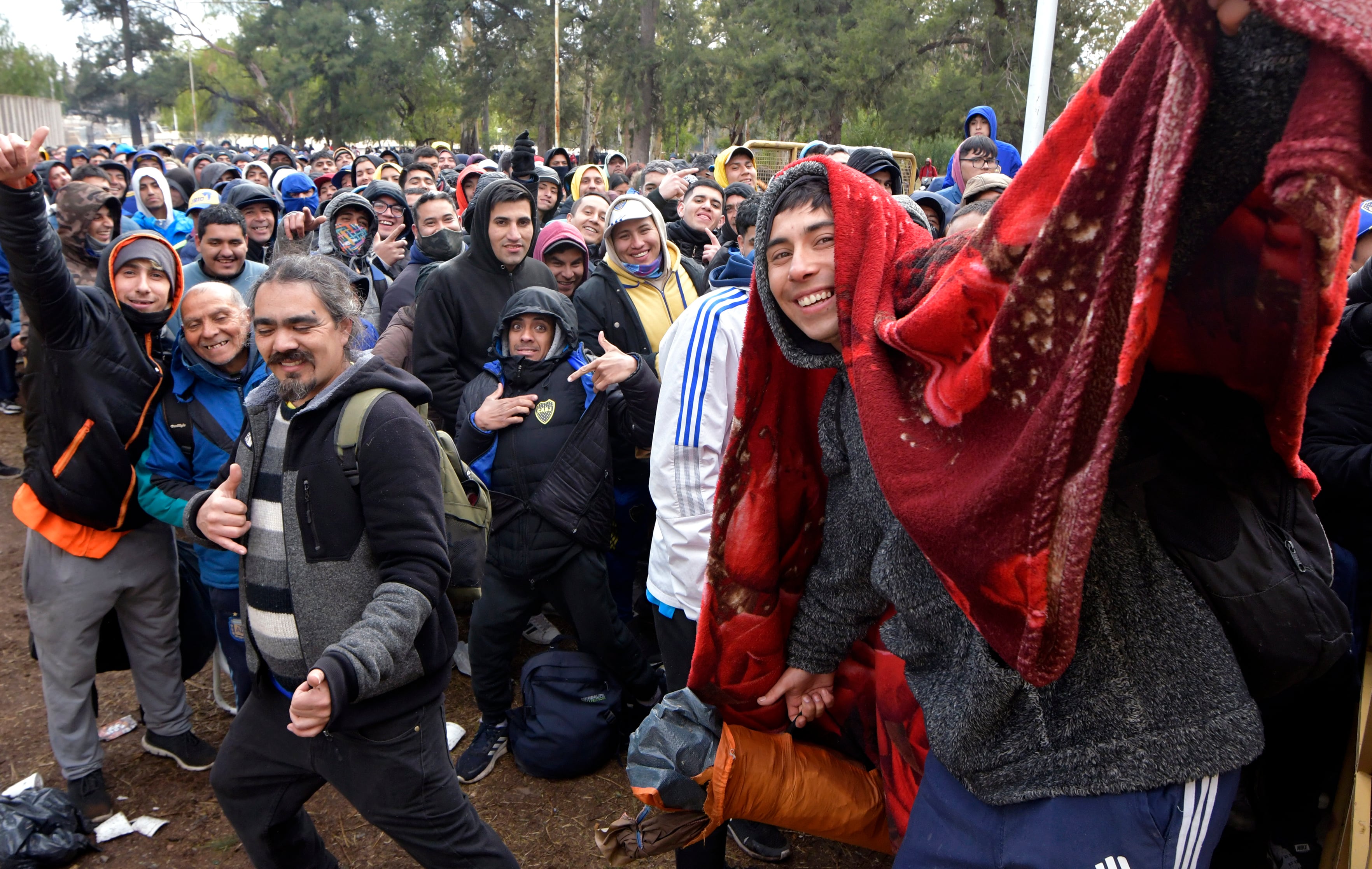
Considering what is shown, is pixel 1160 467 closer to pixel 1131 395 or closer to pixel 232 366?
pixel 1131 395

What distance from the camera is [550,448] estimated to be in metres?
3.58

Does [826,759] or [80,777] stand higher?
[826,759]

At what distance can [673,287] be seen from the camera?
4.49 meters

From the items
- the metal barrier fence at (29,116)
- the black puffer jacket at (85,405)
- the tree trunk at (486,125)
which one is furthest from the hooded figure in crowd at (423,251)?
the tree trunk at (486,125)

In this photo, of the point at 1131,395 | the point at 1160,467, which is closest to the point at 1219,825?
the point at 1160,467

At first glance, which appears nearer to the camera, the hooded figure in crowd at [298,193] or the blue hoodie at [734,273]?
the blue hoodie at [734,273]

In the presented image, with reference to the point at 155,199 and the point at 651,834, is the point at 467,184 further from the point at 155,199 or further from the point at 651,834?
the point at 651,834

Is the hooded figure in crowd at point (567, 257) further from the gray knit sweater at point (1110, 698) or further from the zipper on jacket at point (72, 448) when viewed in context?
the gray knit sweater at point (1110, 698)

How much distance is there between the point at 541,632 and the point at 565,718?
3.79ft

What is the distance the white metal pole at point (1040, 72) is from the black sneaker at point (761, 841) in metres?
6.07

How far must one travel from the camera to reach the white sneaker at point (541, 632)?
4.67 metres

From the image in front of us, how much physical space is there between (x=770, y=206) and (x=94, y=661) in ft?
10.5

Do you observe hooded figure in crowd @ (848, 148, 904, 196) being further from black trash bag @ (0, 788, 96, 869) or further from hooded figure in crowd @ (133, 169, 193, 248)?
hooded figure in crowd @ (133, 169, 193, 248)

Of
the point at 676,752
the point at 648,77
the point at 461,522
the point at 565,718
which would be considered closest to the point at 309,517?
the point at 461,522
